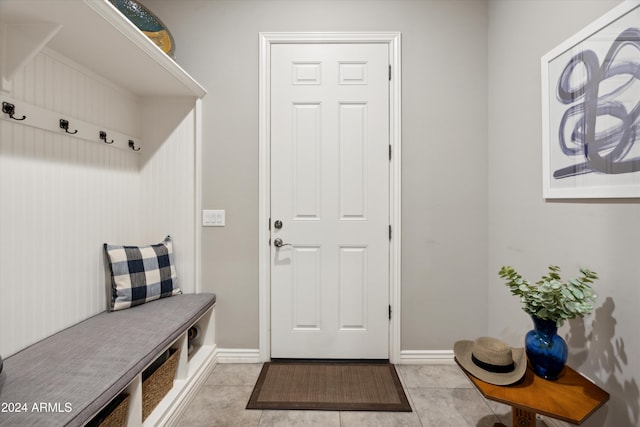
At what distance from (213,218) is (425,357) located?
70.6 inches

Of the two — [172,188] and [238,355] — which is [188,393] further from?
[172,188]

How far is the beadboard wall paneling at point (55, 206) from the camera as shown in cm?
125

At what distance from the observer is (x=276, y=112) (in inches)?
83.9

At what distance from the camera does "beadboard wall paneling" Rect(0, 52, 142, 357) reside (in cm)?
125

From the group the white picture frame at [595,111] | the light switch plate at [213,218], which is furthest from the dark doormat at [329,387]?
the white picture frame at [595,111]

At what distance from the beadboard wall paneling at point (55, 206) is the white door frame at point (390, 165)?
2.92 ft

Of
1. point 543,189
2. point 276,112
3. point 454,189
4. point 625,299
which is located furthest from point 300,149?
point 625,299

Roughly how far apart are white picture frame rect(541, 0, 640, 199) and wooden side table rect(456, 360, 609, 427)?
74 cm

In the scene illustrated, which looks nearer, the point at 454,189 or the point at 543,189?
the point at 543,189

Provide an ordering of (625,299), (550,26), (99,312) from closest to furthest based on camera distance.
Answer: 1. (625,299)
2. (550,26)
3. (99,312)

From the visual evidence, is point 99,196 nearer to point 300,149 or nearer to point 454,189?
point 300,149

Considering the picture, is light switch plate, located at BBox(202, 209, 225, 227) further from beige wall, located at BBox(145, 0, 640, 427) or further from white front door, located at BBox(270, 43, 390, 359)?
white front door, located at BBox(270, 43, 390, 359)

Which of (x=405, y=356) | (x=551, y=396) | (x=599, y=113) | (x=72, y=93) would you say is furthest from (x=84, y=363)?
(x=599, y=113)

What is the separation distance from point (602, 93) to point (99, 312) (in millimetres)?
2642
